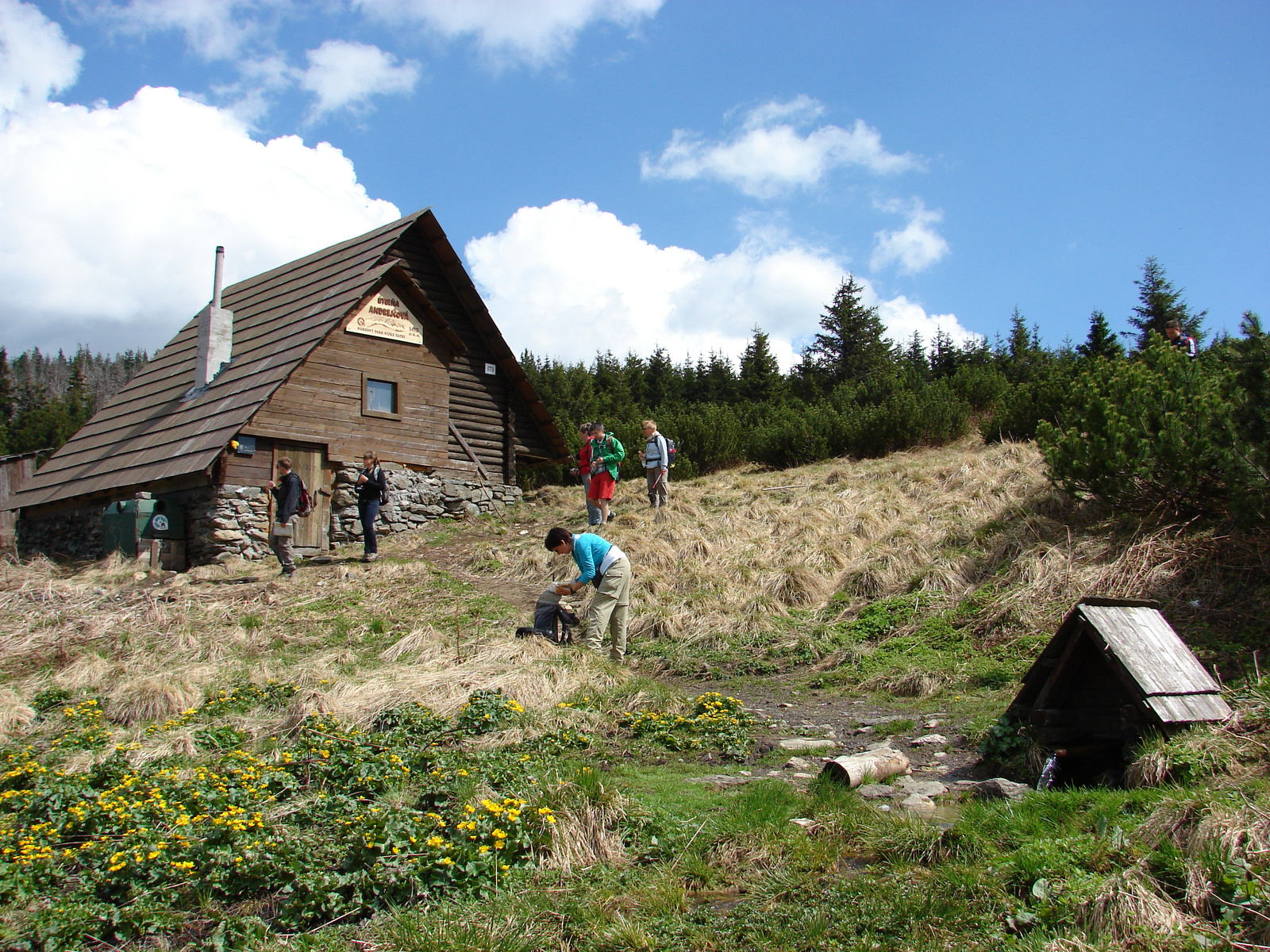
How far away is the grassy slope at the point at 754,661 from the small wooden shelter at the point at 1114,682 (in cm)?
38

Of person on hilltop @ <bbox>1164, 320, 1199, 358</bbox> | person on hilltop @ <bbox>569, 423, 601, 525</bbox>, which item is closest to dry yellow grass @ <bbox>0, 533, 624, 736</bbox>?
person on hilltop @ <bbox>569, 423, 601, 525</bbox>

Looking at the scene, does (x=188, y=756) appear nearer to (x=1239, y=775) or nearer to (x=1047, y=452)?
(x=1239, y=775)

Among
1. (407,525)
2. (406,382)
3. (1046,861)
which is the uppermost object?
(406,382)

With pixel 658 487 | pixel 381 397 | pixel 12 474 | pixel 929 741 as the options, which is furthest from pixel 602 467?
pixel 12 474

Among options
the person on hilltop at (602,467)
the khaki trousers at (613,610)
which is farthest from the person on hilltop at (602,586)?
the person on hilltop at (602,467)

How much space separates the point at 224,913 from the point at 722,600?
7.28 meters

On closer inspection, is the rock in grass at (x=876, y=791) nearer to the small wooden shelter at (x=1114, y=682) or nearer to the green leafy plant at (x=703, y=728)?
the small wooden shelter at (x=1114, y=682)

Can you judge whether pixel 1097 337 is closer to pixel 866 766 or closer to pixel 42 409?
pixel 866 766

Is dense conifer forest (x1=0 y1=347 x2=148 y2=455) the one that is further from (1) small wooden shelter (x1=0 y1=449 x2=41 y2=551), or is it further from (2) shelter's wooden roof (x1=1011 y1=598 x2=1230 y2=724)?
(2) shelter's wooden roof (x1=1011 y1=598 x2=1230 y2=724)

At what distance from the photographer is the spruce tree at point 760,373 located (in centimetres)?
4022

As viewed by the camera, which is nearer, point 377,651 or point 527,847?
point 527,847

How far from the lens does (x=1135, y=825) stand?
145 inches

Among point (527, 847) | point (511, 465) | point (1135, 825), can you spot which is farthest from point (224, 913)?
point (511, 465)

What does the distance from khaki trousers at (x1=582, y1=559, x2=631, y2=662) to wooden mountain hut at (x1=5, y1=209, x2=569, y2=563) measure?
29.0 feet
